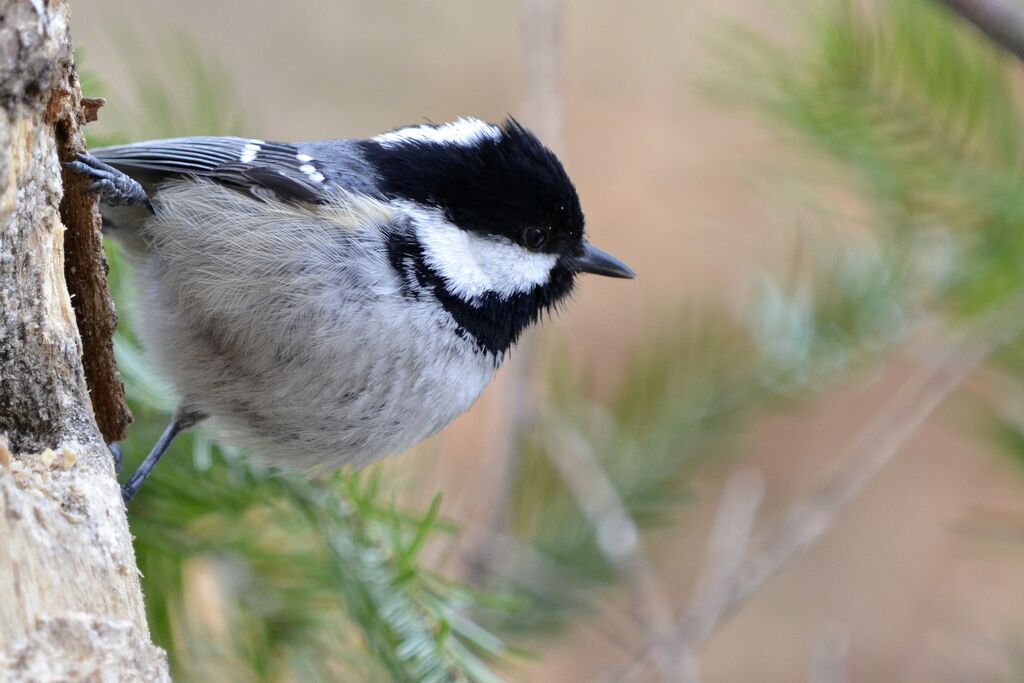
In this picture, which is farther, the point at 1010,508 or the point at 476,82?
the point at 476,82

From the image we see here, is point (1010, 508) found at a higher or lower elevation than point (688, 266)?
lower

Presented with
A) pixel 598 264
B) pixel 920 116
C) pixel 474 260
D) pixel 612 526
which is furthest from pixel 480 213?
pixel 920 116

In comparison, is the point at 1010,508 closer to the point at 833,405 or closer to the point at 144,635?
the point at 833,405

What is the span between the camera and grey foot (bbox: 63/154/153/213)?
1.03 metres

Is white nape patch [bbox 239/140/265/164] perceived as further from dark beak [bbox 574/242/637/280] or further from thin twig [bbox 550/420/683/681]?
thin twig [bbox 550/420/683/681]

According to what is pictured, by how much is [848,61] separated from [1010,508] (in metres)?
2.03

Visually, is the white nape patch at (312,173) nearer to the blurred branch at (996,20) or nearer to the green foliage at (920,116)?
the green foliage at (920,116)

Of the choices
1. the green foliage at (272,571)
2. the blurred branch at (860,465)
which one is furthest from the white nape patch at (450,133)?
the blurred branch at (860,465)

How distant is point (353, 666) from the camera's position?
1198mm

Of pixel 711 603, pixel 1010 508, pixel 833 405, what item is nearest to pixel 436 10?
pixel 833 405

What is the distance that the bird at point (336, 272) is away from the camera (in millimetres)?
1303

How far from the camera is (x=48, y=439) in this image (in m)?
0.89

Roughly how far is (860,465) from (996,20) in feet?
2.49

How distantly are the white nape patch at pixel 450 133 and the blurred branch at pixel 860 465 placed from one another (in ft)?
2.26
